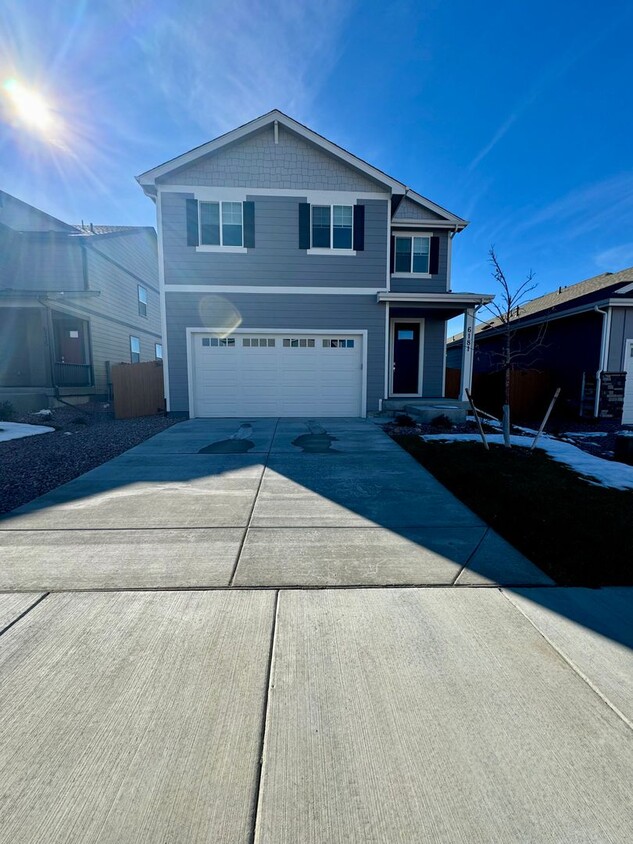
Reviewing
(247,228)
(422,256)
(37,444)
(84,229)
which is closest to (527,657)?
(37,444)

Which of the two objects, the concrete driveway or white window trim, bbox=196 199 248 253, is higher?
white window trim, bbox=196 199 248 253

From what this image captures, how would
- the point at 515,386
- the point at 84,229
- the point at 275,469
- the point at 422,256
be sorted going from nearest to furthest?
the point at 275,469 → the point at 422,256 → the point at 515,386 → the point at 84,229

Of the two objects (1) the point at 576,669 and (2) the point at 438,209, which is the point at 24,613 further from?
(2) the point at 438,209

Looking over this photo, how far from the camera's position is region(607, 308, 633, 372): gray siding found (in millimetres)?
11570

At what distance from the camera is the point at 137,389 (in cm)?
1095

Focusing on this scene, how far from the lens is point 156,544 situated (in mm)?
3340

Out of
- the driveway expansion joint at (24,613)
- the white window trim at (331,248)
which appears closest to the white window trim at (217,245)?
the white window trim at (331,248)

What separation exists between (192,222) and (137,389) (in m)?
4.73

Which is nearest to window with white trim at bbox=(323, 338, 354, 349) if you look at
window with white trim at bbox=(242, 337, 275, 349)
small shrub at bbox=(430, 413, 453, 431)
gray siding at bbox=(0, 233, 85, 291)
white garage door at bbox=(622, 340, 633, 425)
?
window with white trim at bbox=(242, 337, 275, 349)

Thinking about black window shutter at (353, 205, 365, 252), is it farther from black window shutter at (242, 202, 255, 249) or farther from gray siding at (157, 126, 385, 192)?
black window shutter at (242, 202, 255, 249)

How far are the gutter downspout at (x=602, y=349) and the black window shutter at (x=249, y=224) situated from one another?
1027cm

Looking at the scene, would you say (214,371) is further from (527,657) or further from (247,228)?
(527,657)

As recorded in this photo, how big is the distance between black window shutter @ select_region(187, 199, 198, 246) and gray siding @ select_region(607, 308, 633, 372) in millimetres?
12227

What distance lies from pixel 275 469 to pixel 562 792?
455cm
